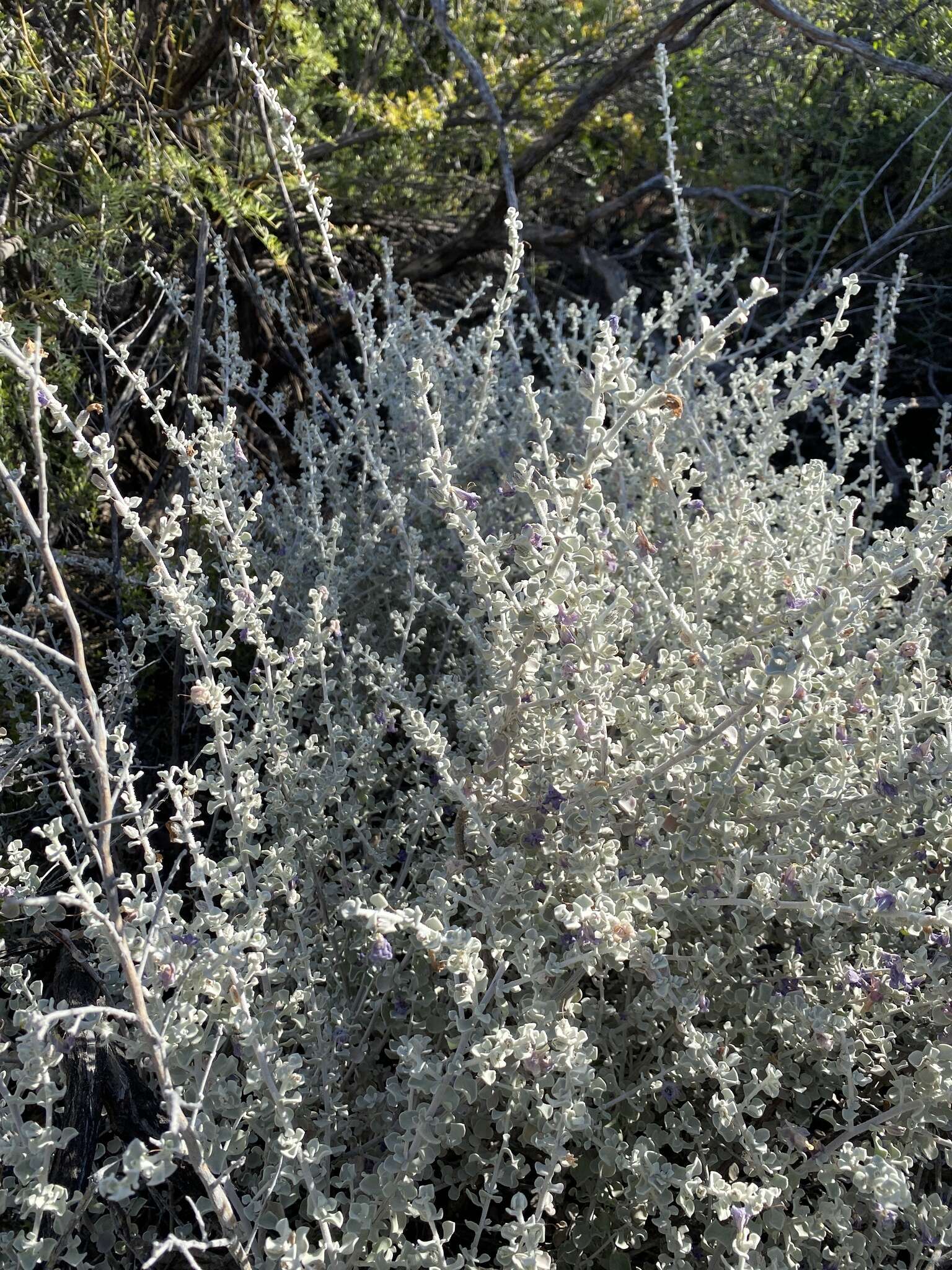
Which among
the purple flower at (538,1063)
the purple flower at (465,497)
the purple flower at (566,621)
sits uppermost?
the purple flower at (465,497)

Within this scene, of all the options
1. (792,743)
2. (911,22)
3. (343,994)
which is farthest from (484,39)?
(343,994)

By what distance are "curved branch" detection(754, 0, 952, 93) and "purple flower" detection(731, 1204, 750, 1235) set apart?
2677mm

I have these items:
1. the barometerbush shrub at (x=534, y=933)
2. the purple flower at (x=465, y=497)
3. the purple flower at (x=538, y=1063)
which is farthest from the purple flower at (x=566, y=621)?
the purple flower at (x=538, y=1063)

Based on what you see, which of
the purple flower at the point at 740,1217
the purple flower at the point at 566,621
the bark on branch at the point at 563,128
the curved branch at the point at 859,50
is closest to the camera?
the purple flower at the point at 740,1217

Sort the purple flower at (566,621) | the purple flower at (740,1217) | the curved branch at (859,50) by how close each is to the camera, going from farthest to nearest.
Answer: the curved branch at (859,50)
the purple flower at (566,621)
the purple flower at (740,1217)

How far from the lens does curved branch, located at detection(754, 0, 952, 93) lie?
2748 millimetres

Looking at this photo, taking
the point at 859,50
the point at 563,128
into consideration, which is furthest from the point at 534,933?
the point at 563,128

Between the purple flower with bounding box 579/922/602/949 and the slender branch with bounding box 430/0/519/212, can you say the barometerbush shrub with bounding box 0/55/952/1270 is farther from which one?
the slender branch with bounding box 430/0/519/212

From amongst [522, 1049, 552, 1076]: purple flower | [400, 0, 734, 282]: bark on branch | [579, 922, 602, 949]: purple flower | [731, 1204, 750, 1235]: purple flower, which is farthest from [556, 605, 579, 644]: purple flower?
[400, 0, 734, 282]: bark on branch

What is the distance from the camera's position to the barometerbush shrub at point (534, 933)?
122 cm

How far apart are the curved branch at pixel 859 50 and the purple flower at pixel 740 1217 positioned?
268 cm

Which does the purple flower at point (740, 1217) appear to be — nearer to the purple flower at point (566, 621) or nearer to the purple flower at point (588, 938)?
the purple flower at point (588, 938)

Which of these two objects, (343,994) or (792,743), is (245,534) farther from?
(792,743)

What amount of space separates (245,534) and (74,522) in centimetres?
133
